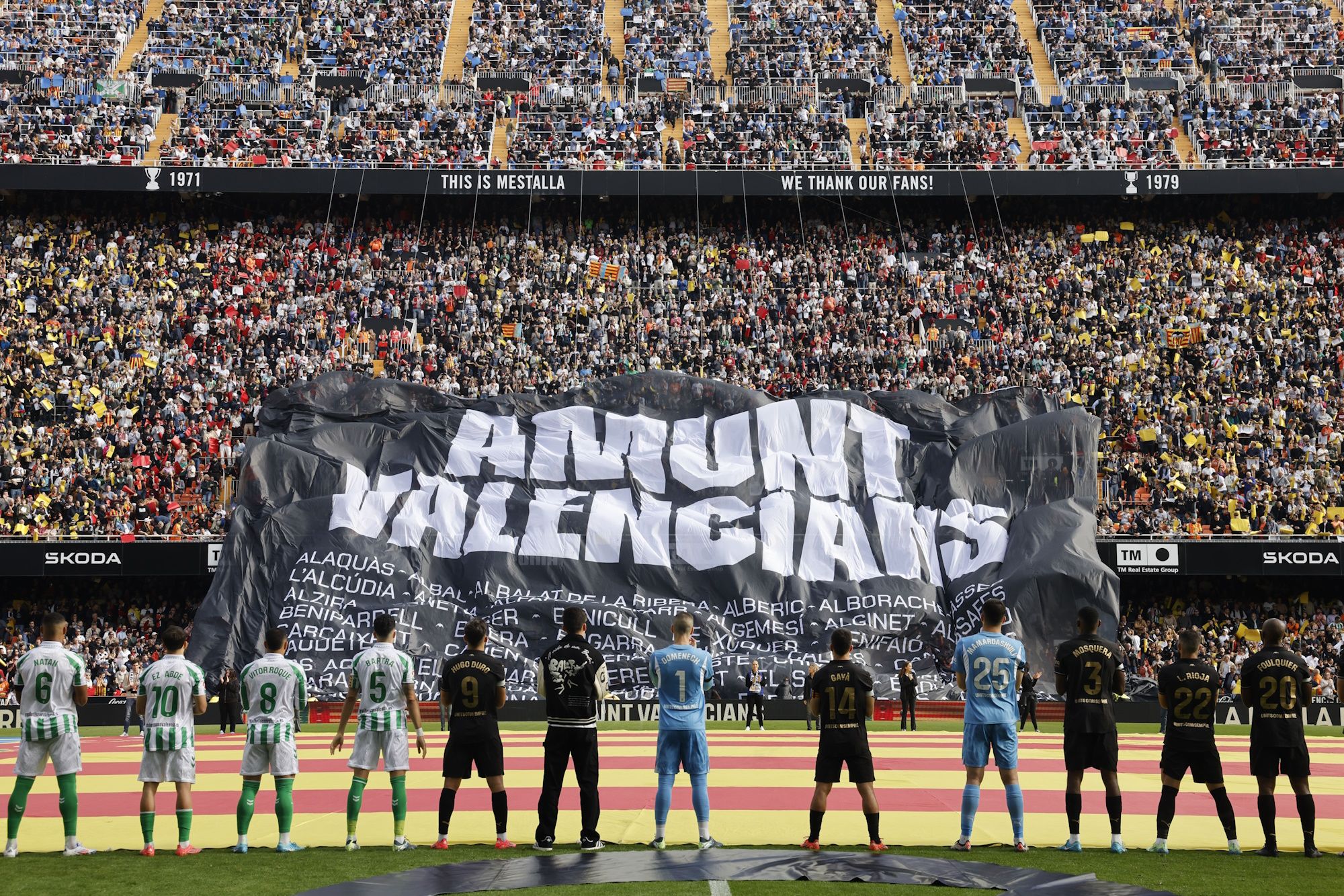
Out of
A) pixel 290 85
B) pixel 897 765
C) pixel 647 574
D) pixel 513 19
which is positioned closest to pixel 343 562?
pixel 647 574

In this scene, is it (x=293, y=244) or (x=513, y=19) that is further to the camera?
(x=513, y=19)

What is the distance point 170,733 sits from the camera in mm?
11148

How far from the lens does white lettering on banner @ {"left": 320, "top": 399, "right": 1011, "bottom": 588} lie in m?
29.5

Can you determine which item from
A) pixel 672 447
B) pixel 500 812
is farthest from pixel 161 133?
pixel 500 812

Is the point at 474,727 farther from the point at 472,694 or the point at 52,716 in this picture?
the point at 52,716

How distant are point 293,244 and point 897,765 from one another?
3061 centimetres

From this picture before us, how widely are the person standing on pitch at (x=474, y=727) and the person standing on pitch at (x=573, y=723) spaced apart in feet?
1.30

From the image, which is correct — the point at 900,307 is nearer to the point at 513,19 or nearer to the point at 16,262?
the point at 513,19

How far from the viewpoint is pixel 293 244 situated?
142 feet

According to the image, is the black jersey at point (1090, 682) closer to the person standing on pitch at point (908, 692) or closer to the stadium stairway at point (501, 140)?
the person standing on pitch at point (908, 692)

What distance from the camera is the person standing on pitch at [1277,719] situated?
11.3 m

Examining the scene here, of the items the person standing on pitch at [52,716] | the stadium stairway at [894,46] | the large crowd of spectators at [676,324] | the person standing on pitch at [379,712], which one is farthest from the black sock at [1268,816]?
the stadium stairway at [894,46]

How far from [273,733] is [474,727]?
1.66 metres

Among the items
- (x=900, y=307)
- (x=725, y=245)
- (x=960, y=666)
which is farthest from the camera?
(x=725, y=245)
